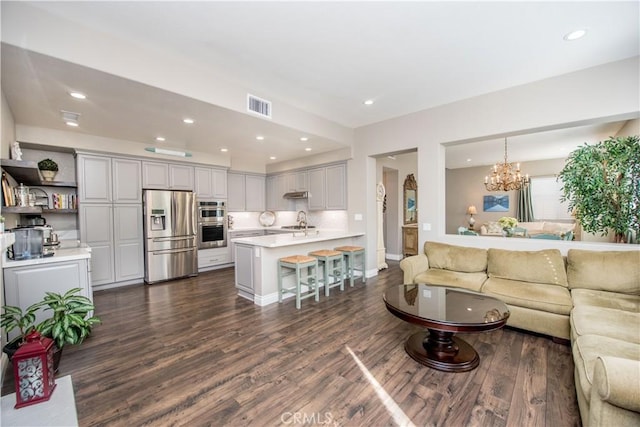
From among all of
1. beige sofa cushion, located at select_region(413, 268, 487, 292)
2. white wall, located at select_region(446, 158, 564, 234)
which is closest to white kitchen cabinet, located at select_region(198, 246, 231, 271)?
beige sofa cushion, located at select_region(413, 268, 487, 292)

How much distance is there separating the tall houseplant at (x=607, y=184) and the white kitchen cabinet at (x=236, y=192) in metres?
6.22

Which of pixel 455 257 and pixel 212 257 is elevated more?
pixel 455 257

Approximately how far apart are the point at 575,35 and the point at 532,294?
8.24ft

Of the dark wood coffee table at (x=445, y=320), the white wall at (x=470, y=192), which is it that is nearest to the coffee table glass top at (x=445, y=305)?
the dark wood coffee table at (x=445, y=320)

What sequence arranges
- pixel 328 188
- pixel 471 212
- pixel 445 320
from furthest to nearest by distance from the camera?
1. pixel 471 212
2. pixel 328 188
3. pixel 445 320

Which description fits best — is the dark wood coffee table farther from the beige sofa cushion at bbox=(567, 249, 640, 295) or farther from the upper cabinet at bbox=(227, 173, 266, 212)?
the upper cabinet at bbox=(227, 173, 266, 212)

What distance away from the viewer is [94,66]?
227 centimetres

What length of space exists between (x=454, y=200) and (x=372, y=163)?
5.34 m

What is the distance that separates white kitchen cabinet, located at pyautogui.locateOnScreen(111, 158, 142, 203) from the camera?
15.5 ft

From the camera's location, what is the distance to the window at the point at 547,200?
7219mm

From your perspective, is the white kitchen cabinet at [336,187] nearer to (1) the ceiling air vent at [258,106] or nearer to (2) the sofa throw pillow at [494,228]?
(1) the ceiling air vent at [258,106]

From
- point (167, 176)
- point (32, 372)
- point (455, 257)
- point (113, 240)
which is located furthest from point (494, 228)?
point (113, 240)

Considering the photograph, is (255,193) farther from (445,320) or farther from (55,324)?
(445,320)

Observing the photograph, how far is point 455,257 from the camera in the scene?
370 centimetres
